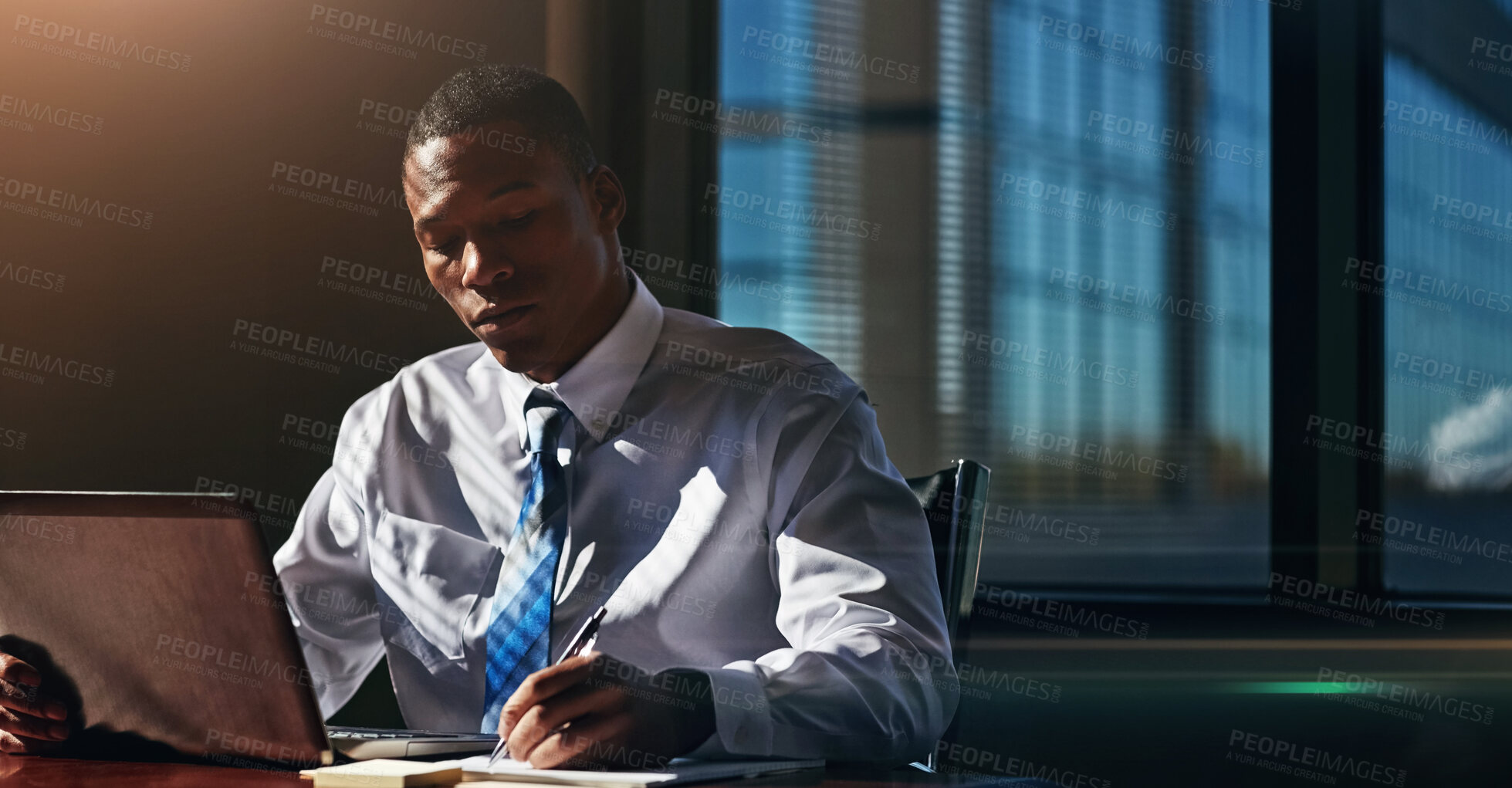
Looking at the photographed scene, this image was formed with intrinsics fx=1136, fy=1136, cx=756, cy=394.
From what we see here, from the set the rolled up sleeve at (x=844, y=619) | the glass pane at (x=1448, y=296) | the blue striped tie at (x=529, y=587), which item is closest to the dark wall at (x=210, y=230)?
the blue striped tie at (x=529, y=587)

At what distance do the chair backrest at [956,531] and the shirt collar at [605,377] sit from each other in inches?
18.6

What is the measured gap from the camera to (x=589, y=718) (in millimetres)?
983

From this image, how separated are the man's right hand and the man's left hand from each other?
1.53 feet

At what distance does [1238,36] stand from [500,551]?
2125 mm

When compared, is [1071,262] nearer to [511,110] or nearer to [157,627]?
[511,110]

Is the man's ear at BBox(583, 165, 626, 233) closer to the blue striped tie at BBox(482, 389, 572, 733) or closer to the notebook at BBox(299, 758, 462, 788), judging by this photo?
the blue striped tie at BBox(482, 389, 572, 733)

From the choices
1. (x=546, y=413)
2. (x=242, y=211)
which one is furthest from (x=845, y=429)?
(x=242, y=211)

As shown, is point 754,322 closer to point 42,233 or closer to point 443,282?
point 443,282

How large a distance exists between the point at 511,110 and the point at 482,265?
0.81 feet

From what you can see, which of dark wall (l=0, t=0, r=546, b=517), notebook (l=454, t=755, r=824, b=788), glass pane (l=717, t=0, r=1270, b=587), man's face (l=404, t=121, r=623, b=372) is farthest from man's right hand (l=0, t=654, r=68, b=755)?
glass pane (l=717, t=0, r=1270, b=587)

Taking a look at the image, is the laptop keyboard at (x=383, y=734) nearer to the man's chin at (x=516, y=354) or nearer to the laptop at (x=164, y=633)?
the laptop at (x=164, y=633)

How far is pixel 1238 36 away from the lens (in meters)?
2.70

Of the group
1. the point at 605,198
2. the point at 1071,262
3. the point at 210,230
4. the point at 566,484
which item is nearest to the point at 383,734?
the point at 566,484

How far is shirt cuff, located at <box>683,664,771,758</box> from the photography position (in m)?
1.06
